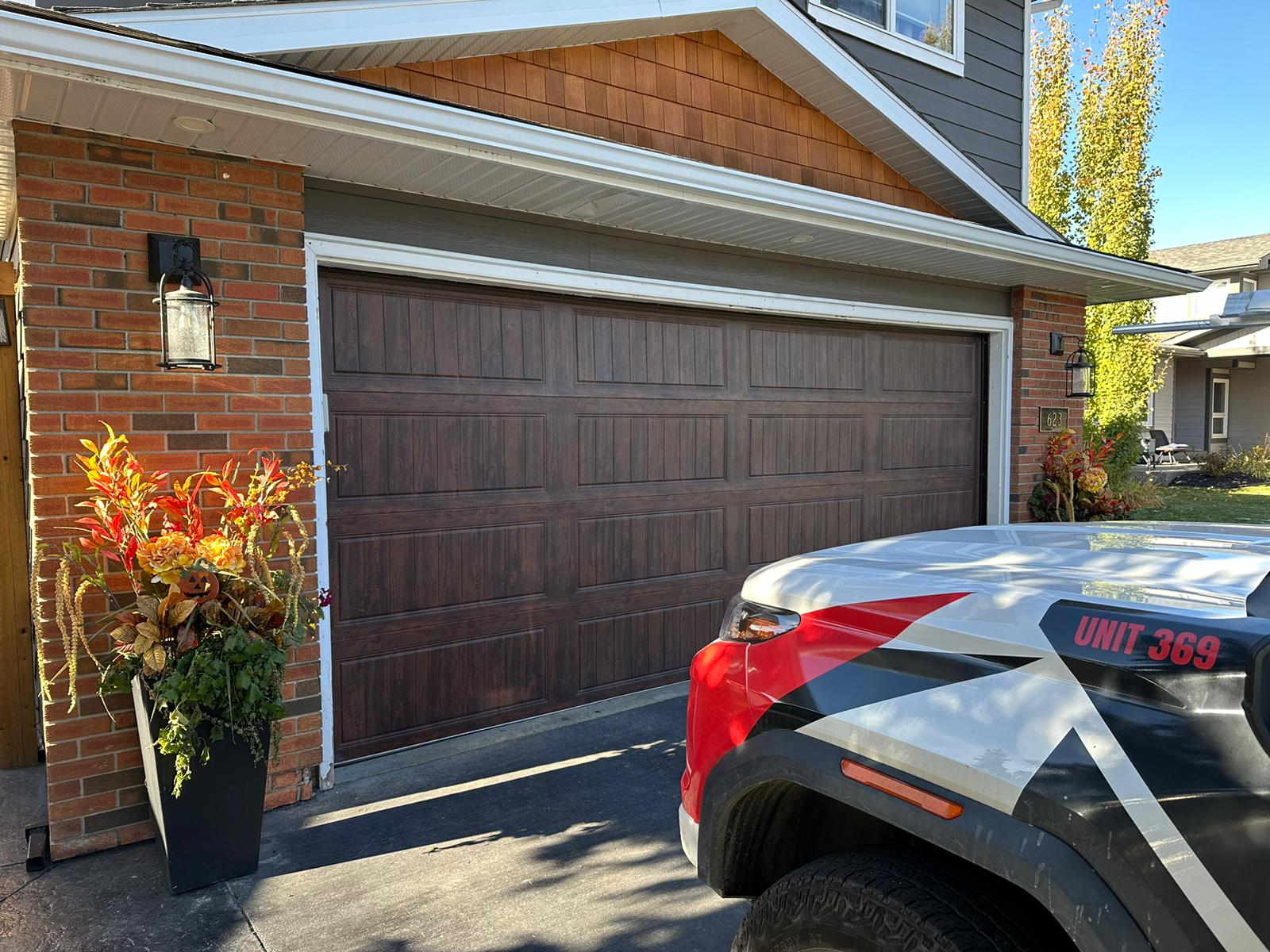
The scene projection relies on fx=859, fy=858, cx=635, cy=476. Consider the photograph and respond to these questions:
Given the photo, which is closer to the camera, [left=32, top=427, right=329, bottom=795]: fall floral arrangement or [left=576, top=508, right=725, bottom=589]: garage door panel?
[left=32, top=427, right=329, bottom=795]: fall floral arrangement

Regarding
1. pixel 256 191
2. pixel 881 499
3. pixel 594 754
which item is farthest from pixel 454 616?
pixel 881 499


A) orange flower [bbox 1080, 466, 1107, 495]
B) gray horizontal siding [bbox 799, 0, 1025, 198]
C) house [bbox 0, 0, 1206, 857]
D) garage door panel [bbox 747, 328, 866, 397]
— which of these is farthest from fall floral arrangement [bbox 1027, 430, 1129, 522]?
gray horizontal siding [bbox 799, 0, 1025, 198]

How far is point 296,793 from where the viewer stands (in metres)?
3.86

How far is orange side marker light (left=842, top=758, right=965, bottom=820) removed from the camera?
4.71ft

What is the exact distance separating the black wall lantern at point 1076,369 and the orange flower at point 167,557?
6.67 meters

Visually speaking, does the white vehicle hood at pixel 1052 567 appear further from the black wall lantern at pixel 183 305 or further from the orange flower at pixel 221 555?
the black wall lantern at pixel 183 305

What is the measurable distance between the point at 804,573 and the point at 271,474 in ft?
7.54

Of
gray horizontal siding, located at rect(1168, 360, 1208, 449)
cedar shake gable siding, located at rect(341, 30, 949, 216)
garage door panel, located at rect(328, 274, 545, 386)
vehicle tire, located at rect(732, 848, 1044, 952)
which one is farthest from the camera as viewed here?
gray horizontal siding, located at rect(1168, 360, 1208, 449)

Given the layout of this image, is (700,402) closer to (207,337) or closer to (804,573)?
(207,337)

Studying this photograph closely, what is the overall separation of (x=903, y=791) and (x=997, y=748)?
0.21m

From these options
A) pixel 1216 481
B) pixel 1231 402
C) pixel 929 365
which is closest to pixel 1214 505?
pixel 1216 481

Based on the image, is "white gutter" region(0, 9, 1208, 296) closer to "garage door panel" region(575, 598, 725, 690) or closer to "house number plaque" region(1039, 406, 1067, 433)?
"house number plaque" region(1039, 406, 1067, 433)

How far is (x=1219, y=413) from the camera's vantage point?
836 inches

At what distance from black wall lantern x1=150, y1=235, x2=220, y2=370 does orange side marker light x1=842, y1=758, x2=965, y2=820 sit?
2.94 meters
